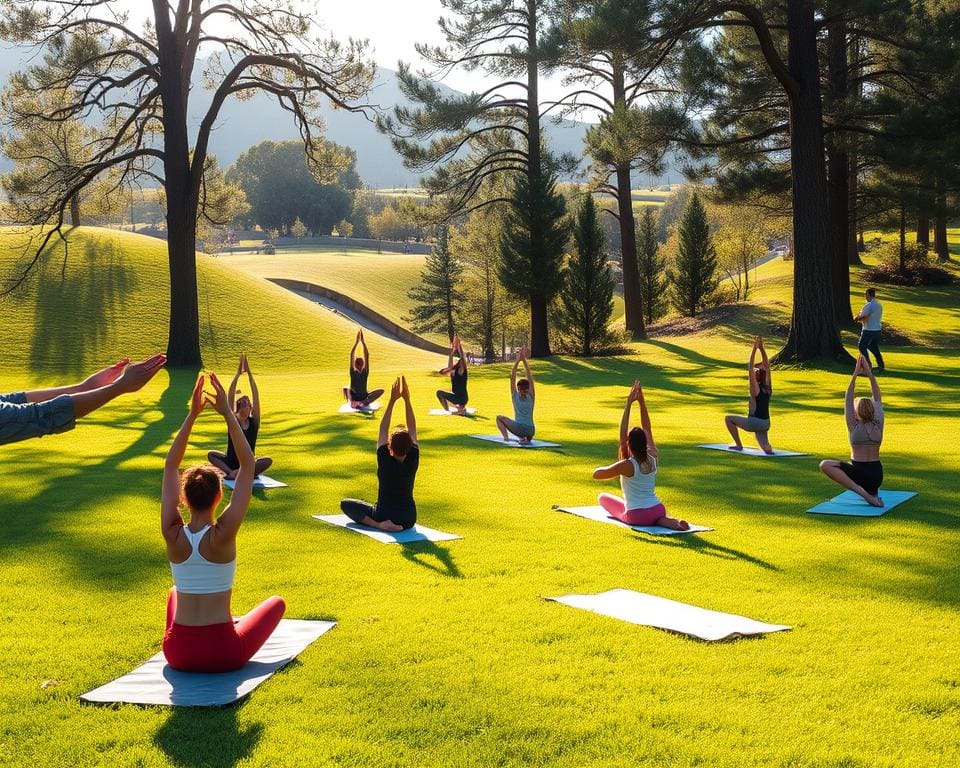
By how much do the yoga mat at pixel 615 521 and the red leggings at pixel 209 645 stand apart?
524cm

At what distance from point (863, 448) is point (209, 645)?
826 cm

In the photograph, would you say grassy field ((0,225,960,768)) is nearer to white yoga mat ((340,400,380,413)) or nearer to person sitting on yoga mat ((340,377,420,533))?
person sitting on yoga mat ((340,377,420,533))

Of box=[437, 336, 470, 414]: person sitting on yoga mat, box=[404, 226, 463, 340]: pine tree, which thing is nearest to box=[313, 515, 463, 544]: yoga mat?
box=[437, 336, 470, 414]: person sitting on yoga mat

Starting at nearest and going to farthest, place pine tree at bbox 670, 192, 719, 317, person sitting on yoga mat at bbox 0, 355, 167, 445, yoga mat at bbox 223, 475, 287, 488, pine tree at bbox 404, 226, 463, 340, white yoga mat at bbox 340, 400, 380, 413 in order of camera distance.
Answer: person sitting on yoga mat at bbox 0, 355, 167, 445, yoga mat at bbox 223, 475, 287, 488, white yoga mat at bbox 340, 400, 380, 413, pine tree at bbox 670, 192, 719, 317, pine tree at bbox 404, 226, 463, 340

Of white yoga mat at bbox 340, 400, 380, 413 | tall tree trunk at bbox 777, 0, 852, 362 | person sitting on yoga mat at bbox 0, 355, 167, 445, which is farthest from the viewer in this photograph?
tall tree trunk at bbox 777, 0, 852, 362

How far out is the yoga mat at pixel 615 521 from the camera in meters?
10.4

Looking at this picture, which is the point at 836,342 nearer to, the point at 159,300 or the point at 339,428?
the point at 339,428

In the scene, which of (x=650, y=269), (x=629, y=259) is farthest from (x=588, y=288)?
(x=650, y=269)

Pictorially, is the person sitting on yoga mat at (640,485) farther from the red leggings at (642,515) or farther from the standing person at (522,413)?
the standing person at (522,413)

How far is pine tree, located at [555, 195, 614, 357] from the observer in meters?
39.6

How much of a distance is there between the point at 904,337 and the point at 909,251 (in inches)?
584

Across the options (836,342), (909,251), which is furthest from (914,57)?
(909,251)

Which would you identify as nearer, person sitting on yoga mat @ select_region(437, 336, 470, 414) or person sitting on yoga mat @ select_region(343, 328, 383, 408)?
person sitting on yoga mat @ select_region(437, 336, 470, 414)

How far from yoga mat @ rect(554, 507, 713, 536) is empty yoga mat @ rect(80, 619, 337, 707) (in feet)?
15.6
